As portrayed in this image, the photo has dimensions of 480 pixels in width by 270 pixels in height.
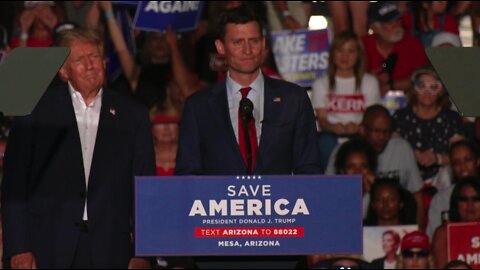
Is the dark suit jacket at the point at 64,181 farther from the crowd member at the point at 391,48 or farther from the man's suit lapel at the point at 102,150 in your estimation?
the crowd member at the point at 391,48

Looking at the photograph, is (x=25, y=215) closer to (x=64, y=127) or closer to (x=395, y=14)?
(x=64, y=127)

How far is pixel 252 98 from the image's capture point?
6586mm

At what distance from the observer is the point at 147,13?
9.67 meters

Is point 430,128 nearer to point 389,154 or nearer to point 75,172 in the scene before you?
point 389,154

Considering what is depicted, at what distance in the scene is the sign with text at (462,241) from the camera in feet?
27.6

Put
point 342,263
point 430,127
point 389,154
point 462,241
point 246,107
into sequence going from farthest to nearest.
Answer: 1. point 430,127
2. point 389,154
3. point 342,263
4. point 462,241
5. point 246,107

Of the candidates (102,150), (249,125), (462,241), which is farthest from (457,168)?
(102,150)

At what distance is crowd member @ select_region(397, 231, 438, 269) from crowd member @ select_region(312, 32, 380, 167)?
1050mm

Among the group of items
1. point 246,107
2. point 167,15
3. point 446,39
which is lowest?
point 246,107

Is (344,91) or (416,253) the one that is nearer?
(416,253)

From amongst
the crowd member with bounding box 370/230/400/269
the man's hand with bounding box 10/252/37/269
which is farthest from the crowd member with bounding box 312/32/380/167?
the man's hand with bounding box 10/252/37/269

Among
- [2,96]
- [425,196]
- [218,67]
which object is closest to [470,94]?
[2,96]

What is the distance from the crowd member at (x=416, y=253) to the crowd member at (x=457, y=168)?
27cm

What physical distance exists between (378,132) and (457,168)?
0.60 m
